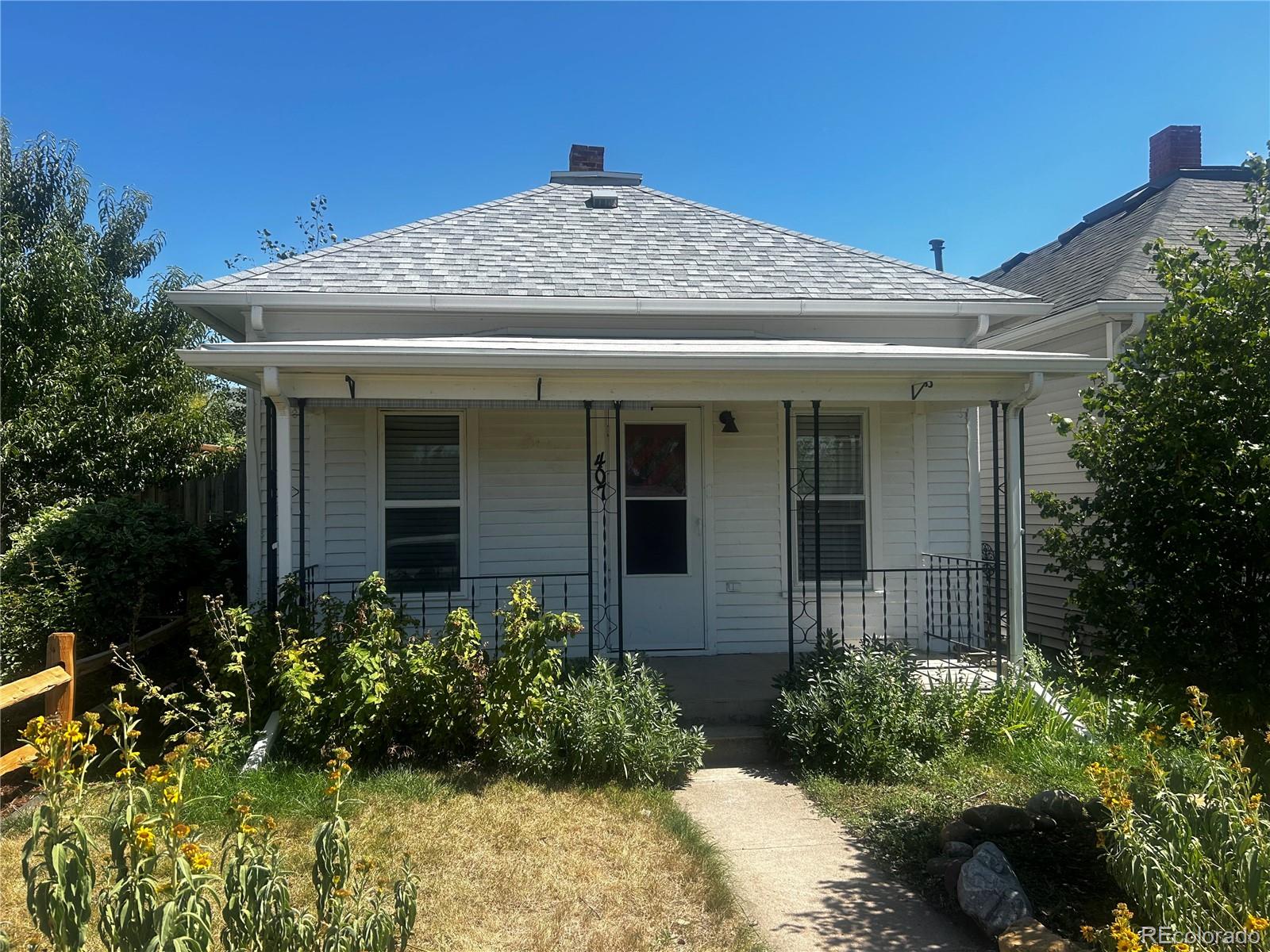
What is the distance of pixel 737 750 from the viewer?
6.03 metres

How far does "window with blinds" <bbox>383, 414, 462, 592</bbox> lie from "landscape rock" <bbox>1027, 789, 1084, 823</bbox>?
197 inches

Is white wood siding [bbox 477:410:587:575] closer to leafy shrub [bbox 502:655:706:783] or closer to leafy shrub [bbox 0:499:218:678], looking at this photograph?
leafy shrub [bbox 502:655:706:783]

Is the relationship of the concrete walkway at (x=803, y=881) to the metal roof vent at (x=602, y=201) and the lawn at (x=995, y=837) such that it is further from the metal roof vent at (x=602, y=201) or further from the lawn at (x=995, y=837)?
the metal roof vent at (x=602, y=201)

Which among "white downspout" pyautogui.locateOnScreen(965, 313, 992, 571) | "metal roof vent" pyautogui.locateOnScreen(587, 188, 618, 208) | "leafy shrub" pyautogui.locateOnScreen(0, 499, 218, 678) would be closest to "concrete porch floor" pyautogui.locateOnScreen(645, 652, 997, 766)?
"white downspout" pyautogui.locateOnScreen(965, 313, 992, 571)

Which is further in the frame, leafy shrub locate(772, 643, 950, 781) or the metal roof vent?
the metal roof vent

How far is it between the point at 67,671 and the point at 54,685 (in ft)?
0.61

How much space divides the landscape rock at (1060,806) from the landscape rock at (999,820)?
0.36ft

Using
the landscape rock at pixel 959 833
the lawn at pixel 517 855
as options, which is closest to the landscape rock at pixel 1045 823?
the landscape rock at pixel 959 833

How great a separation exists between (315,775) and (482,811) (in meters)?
1.16

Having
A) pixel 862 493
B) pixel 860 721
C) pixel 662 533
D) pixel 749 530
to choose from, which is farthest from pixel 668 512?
pixel 860 721

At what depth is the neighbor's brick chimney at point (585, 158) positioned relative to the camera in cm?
1120

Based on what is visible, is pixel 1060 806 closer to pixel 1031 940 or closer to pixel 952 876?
pixel 952 876

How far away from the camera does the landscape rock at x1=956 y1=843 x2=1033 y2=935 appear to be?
352 cm

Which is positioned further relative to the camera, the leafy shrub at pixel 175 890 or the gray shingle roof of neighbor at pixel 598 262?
the gray shingle roof of neighbor at pixel 598 262
